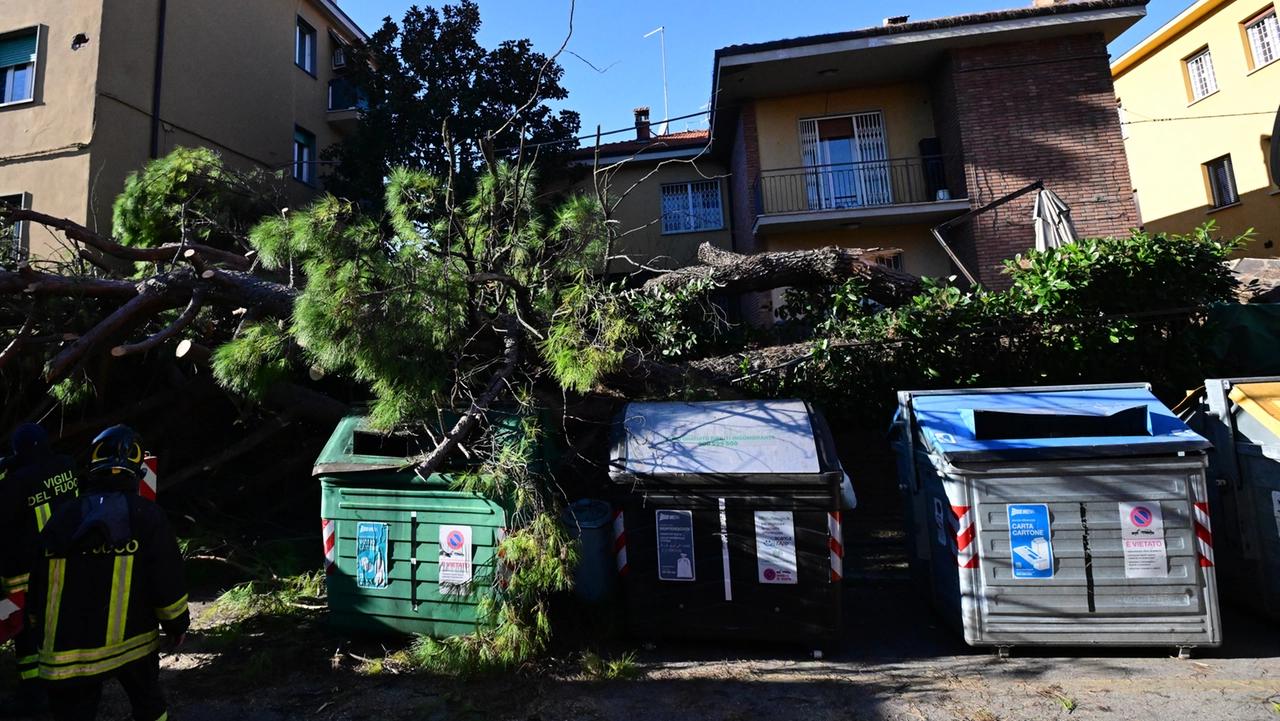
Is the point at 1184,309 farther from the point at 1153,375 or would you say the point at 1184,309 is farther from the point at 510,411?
the point at 510,411

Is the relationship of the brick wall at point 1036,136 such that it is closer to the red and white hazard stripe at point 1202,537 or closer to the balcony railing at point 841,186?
the balcony railing at point 841,186

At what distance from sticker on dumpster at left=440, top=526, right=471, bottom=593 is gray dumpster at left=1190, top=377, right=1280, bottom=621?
17.1 feet

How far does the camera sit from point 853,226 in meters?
13.5

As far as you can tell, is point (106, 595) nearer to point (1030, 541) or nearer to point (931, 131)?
point (1030, 541)

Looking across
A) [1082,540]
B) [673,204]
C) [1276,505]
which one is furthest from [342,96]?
[1276,505]

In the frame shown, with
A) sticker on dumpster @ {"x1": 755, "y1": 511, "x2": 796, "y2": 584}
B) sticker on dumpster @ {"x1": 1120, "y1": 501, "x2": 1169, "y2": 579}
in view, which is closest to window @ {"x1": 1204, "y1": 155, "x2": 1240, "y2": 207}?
sticker on dumpster @ {"x1": 1120, "y1": 501, "x2": 1169, "y2": 579}

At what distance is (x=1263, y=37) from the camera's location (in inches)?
590

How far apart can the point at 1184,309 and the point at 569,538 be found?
20.3 feet

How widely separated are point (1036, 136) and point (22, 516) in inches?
590

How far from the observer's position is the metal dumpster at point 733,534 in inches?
161

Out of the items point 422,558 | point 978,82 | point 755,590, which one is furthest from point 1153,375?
point 978,82

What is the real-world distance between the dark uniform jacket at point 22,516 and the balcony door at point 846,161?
42.0ft

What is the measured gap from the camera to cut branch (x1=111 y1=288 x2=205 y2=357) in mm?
4945

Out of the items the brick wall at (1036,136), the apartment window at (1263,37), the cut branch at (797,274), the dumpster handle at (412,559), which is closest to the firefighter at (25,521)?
the dumpster handle at (412,559)
